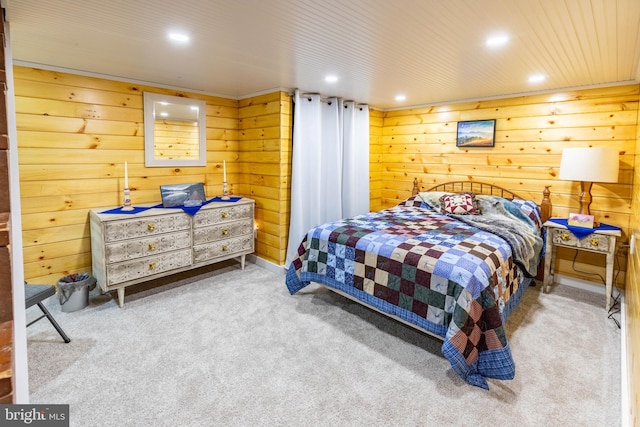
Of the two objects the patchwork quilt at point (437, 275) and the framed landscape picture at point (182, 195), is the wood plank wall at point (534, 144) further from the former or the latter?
the framed landscape picture at point (182, 195)

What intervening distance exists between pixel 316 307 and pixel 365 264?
70 centimetres

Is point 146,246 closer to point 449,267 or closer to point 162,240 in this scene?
point 162,240

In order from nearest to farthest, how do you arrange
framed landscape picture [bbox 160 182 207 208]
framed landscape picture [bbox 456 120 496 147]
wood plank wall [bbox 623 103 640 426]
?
wood plank wall [bbox 623 103 640 426] < framed landscape picture [bbox 160 182 207 208] < framed landscape picture [bbox 456 120 496 147]

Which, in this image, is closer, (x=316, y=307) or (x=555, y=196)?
(x=316, y=307)

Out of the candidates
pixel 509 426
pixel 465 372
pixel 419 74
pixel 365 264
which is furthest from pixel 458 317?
pixel 419 74

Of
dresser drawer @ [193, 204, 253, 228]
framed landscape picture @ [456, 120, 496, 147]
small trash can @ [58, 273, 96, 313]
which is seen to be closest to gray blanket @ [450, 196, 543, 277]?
framed landscape picture @ [456, 120, 496, 147]

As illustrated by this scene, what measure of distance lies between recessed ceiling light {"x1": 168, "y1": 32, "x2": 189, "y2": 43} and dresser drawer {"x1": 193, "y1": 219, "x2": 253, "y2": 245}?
1.81 metres

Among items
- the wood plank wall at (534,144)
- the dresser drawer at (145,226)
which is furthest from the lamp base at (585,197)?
the dresser drawer at (145,226)

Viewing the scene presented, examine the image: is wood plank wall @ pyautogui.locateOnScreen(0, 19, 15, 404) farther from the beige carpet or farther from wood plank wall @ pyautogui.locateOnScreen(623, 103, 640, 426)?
→ wood plank wall @ pyautogui.locateOnScreen(623, 103, 640, 426)

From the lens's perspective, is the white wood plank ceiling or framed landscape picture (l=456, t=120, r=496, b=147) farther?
framed landscape picture (l=456, t=120, r=496, b=147)

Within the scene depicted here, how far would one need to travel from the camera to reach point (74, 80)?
308 cm

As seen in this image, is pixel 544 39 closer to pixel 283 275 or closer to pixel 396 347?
pixel 396 347

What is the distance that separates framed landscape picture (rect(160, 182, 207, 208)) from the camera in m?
3.50

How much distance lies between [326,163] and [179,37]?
2.34 meters
